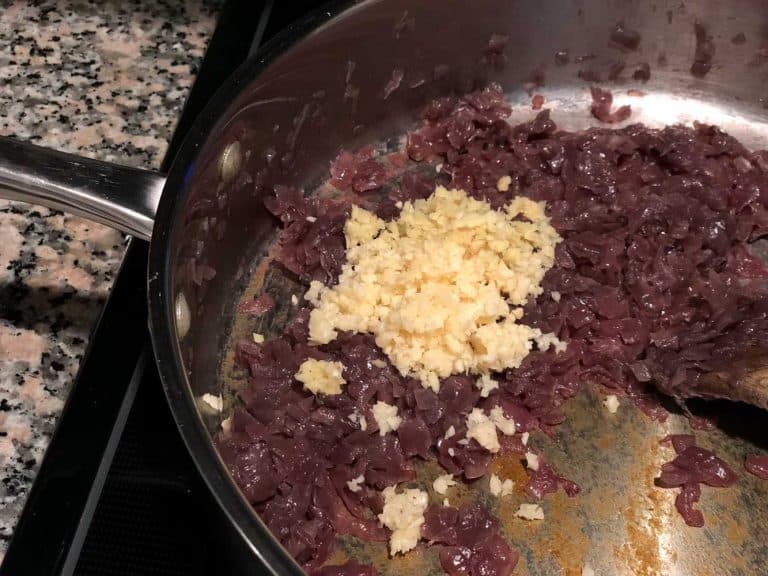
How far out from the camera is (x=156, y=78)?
1943 millimetres

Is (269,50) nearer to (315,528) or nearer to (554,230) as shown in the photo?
(554,230)

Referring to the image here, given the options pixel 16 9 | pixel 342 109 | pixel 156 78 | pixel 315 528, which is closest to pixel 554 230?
pixel 342 109

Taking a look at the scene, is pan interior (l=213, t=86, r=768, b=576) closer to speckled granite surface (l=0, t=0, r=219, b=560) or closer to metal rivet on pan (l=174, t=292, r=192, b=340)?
metal rivet on pan (l=174, t=292, r=192, b=340)

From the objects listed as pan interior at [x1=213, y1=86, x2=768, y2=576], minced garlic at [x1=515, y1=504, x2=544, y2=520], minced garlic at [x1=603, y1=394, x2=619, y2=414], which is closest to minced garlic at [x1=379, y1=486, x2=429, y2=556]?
pan interior at [x1=213, y1=86, x2=768, y2=576]

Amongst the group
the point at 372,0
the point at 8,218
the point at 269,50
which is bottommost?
the point at 8,218

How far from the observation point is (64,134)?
1818 millimetres

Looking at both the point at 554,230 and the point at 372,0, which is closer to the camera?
the point at 372,0

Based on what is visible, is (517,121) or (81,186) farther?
(517,121)

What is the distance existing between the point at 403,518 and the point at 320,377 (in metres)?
0.34

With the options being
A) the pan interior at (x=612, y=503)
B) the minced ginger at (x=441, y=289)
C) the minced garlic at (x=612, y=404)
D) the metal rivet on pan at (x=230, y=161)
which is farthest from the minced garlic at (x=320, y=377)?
the minced garlic at (x=612, y=404)

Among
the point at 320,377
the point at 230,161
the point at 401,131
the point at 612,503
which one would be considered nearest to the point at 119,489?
the point at 320,377

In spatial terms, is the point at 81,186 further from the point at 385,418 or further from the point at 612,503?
the point at 612,503

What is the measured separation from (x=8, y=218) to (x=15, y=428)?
1.68 feet

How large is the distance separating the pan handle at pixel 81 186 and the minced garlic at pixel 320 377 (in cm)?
48
